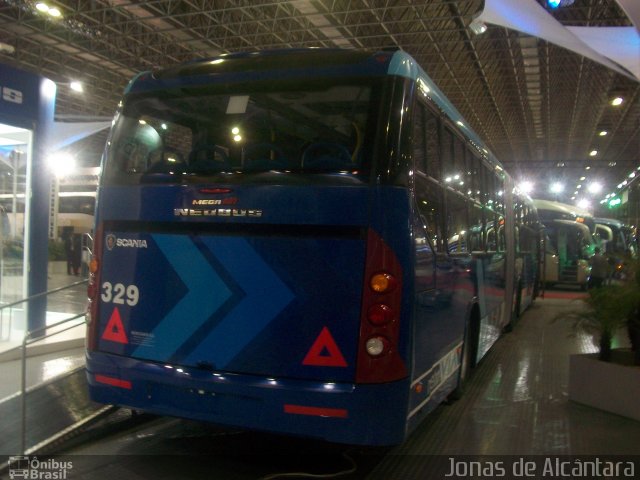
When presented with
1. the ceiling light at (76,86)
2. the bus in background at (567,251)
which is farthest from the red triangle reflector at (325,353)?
the ceiling light at (76,86)

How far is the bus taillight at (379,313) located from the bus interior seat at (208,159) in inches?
54.5

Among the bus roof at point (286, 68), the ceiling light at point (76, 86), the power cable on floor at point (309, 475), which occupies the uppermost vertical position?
the ceiling light at point (76, 86)

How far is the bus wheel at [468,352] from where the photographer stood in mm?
7141

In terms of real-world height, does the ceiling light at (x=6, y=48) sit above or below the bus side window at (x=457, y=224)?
above

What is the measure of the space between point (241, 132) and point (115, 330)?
1.87 meters

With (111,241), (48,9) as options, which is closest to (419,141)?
(111,241)

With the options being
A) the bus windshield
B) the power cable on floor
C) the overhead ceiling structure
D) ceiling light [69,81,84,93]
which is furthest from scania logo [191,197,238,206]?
ceiling light [69,81,84,93]

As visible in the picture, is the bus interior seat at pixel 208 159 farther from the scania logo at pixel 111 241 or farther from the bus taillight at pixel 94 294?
the bus taillight at pixel 94 294

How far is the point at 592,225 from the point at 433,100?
93.8ft

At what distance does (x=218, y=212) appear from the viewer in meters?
4.65

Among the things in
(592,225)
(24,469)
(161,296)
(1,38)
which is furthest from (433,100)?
(592,225)

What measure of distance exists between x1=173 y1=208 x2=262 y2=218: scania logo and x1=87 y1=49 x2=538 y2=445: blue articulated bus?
1 centimetres

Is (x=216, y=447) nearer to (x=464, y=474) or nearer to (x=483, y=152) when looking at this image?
(x=464, y=474)

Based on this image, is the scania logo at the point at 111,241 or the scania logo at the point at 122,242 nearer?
the scania logo at the point at 122,242
